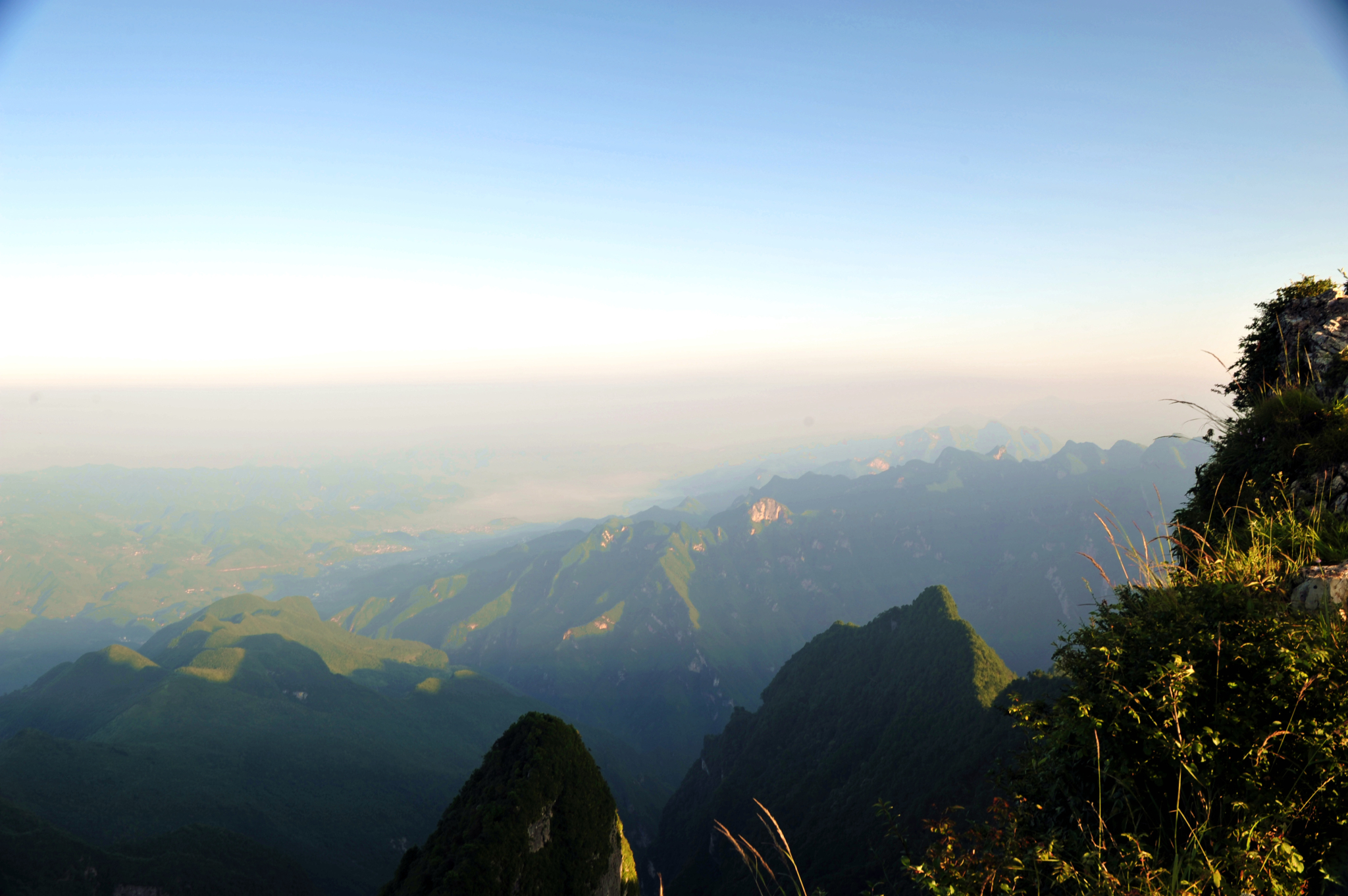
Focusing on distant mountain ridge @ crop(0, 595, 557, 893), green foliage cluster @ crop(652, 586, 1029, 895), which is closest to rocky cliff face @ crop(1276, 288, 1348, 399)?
green foliage cluster @ crop(652, 586, 1029, 895)

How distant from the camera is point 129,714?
15862 cm

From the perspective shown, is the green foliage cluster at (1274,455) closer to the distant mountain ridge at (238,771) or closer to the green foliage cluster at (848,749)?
the green foliage cluster at (848,749)

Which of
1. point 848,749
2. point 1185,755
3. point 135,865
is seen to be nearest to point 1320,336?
point 1185,755

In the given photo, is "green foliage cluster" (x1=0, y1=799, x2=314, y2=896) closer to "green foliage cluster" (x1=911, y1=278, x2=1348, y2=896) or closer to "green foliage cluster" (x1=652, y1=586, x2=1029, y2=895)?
"green foliage cluster" (x1=652, y1=586, x2=1029, y2=895)

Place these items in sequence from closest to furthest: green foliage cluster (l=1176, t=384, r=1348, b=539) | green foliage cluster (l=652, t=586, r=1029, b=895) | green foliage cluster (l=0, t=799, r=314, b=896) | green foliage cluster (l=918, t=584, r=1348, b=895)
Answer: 1. green foliage cluster (l=918, t=584, r=1348, b=895)
2. green foliage cluster (l=1176, t=384, r=1348, b=539)
3. green foliage cluster (l=0, t=799, r=314, b=896)
4. green foliage cluster (l=652, t=586, r=1029, b=895)

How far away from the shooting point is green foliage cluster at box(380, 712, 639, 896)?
43.8 meters

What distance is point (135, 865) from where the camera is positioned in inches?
3086

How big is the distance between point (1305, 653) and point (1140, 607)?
1722 millimetres

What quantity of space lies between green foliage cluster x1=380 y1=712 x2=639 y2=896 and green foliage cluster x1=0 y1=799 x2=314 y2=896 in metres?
57.3

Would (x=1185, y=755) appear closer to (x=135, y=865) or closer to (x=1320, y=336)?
(x=1320, y=336)

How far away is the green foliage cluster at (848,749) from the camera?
86.1 m

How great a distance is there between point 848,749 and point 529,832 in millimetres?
88870

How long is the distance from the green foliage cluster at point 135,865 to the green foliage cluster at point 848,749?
7239cm

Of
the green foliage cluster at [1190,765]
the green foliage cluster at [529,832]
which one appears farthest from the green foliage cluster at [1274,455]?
the green foliage cluster at [529,832]
